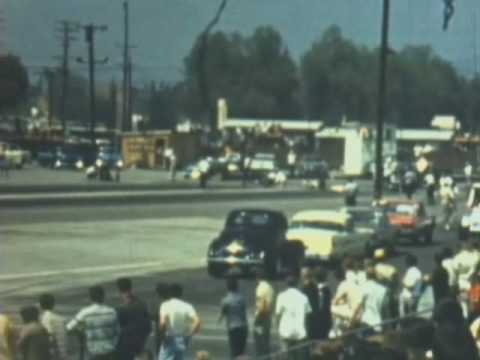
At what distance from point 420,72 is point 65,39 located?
28.4m

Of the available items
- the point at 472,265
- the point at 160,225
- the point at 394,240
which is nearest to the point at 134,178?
the point at 160,225

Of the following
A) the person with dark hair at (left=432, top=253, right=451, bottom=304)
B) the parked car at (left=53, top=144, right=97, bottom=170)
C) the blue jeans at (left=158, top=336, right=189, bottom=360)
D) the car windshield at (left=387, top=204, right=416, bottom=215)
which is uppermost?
the person with dark hair at (left=432, top=253, right=451, bottom=304)

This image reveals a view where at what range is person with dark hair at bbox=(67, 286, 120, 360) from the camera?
15312 millimetres

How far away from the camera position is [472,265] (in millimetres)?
23953

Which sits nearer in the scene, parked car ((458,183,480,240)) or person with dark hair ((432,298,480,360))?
person with dark hair ((432,298,480,360))

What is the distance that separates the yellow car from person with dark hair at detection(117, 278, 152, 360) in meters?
21.4

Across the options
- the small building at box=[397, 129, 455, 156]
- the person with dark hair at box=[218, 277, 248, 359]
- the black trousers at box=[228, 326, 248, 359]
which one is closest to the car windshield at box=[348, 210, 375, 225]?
the black trousers at box=[228, 326, 248, 359]

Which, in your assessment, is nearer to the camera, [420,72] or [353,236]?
[353,236]

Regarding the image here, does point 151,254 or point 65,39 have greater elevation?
point 65,39

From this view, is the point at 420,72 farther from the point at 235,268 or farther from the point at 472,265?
the point at 472,265

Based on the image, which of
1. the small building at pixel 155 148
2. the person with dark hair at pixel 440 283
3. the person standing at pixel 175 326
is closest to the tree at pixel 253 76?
the small building at pixel 155 148

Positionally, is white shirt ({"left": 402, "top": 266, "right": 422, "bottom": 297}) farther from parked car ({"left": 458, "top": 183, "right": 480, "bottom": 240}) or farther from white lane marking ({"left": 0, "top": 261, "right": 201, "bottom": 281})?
parked car ({"left": 458, "top": 183, "right": 480, "bottom": 240})

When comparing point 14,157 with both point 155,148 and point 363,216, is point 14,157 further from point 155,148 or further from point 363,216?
point 363,216

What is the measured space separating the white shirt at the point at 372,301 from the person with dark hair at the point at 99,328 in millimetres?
3961
